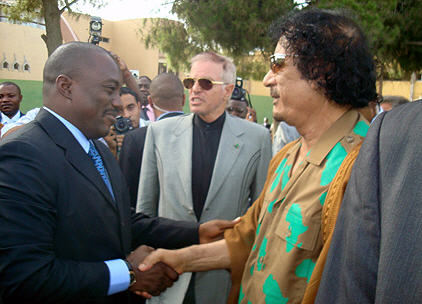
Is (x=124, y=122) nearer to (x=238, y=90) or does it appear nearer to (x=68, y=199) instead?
(x=238, y=90)

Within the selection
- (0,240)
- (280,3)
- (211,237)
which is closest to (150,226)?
(211,237)

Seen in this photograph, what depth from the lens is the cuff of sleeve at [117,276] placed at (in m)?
1.81

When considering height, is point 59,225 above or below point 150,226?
above

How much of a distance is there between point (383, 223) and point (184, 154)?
7.58ft

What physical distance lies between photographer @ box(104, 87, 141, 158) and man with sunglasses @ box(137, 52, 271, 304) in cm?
109

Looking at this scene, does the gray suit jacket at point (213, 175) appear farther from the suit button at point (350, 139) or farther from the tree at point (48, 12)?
the tree at point (48, 12)

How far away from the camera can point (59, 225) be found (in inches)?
65.7

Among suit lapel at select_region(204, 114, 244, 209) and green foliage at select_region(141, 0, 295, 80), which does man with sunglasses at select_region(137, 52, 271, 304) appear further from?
A: green foliage at select_region(141, 0, 295, 80)

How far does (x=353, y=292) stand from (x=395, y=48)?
13.2 meters

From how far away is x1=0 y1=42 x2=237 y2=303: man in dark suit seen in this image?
59.8 inches

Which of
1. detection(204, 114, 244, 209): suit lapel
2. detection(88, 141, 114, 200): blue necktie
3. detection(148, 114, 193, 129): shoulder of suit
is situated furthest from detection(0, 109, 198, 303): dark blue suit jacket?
detection(148, 114, 193, 129): shoulder of suit

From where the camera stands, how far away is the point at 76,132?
1941 millimetres

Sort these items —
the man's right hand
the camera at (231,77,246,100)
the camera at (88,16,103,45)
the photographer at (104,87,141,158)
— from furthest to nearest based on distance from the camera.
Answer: the camera at (231,77,246,100) < the photographer at (104,87,141,158) < the camera at (88,16,103,45) < the man's right hand

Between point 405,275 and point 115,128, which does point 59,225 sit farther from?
point 115,128
